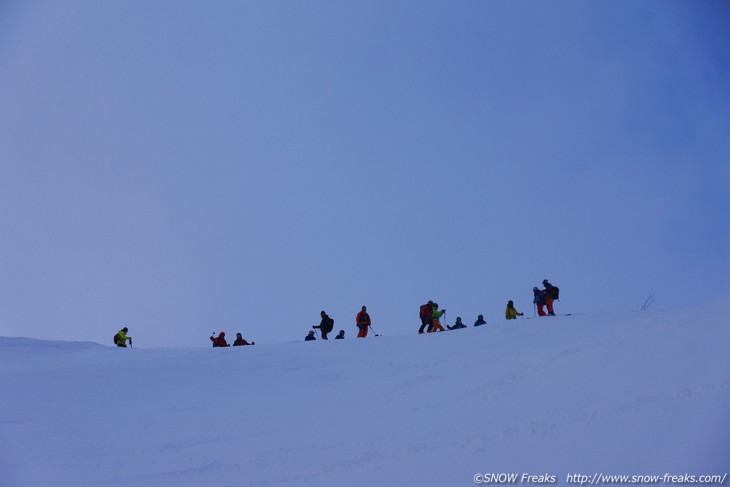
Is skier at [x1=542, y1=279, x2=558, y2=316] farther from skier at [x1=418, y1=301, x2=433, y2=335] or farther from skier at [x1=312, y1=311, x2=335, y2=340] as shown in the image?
skier at [x1=312, y1=311, x2=335, y2=340]

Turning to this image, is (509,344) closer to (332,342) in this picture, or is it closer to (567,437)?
(332,342)

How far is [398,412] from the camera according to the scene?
30.5 feet

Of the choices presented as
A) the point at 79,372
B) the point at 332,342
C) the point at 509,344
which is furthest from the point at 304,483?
the point at 332,342

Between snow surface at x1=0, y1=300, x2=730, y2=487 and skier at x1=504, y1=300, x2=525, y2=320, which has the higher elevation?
skier at x1=504, y1=300, x2=525, y2=320

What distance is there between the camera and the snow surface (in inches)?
253

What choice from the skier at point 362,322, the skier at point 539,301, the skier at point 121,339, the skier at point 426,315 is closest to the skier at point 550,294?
the skier at point 539,301

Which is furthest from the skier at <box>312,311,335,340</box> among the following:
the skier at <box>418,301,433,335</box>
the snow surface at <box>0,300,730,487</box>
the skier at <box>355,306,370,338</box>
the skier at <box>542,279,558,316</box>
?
the skier at <box>542,279,558,316</box>

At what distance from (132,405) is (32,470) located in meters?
3.28

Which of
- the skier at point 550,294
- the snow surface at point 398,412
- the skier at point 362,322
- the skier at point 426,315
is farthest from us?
the skier at point 362,322

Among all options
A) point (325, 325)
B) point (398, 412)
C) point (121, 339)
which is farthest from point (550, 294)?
point (121, 339)

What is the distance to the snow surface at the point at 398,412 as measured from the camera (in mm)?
6434

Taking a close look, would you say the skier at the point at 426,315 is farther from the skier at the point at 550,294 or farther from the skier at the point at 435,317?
the skier at the point at 550,294

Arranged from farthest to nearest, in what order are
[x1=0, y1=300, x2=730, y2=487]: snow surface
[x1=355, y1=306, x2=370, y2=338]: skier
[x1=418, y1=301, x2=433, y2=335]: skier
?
[x1=355, y1=306, x2=370, y2=338]: skier → [x1=418, y1=301, x2=433, y2=335]: skier → [x1=0, y1=300, x2=730, y2=487]: snow surface

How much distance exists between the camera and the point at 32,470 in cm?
769
